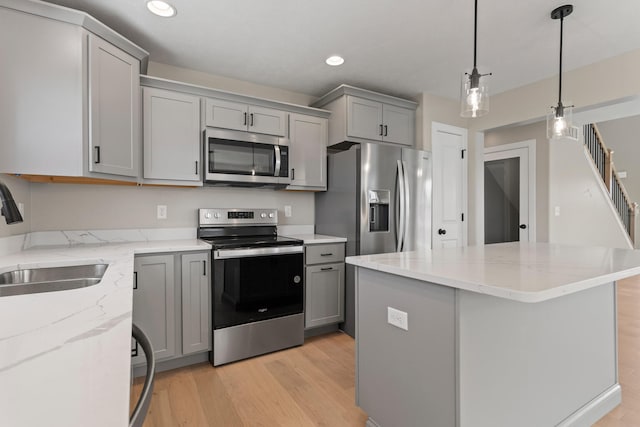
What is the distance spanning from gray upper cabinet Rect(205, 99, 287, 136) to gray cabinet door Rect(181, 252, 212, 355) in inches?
45.3

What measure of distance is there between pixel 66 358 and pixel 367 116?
3.13 meters

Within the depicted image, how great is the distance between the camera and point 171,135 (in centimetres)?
258

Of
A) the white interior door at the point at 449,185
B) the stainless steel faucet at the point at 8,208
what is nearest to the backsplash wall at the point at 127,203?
the stainless steel faucet at the point at 8,208

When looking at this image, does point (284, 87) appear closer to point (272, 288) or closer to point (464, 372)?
point (272, 288)

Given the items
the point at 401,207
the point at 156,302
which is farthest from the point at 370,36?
the point at 156,302

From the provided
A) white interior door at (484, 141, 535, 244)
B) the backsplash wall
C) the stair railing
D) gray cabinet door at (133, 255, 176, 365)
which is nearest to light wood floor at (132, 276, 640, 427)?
gray cabinet door at (133, 255, 176, 365)

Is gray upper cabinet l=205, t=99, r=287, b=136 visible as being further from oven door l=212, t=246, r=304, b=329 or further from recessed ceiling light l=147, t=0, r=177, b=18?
oven door l=212, t=246, r=304, b=329

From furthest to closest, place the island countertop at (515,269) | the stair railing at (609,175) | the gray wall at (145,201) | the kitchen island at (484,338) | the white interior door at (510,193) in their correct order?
the stair railing at (609,175)
the white interior door at (510,193)
the gray wall at (145,201)
the kitchen island at (484,338)
the island countertop at (515,269)

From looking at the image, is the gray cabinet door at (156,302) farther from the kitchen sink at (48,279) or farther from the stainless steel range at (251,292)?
the kitchen sink at (48,279)

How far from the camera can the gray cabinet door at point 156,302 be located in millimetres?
2193

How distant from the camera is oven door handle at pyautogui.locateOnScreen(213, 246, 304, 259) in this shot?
2402 mm

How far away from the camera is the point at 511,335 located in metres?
1.41

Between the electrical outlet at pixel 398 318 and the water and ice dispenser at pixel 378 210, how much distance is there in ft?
5.02

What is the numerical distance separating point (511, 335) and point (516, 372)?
0.16m
